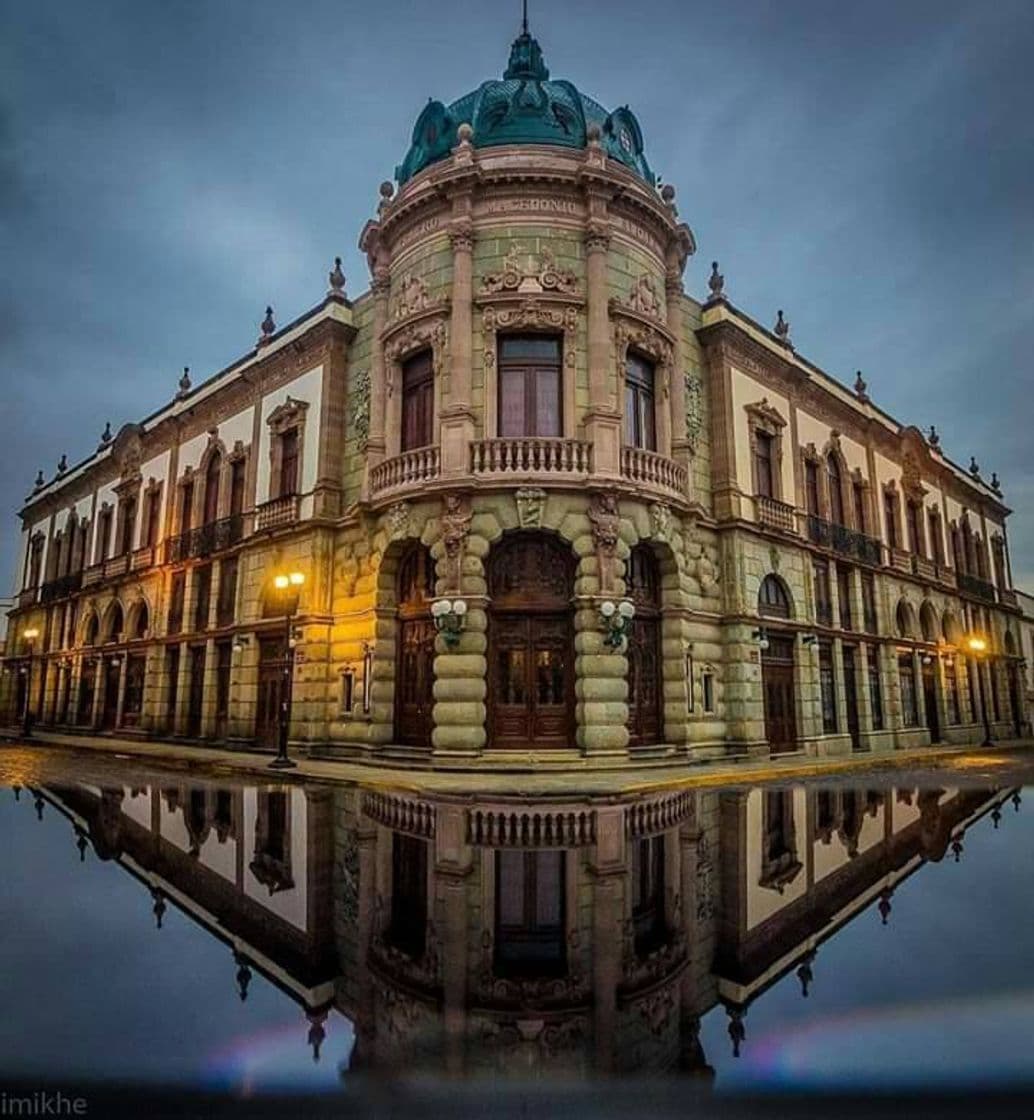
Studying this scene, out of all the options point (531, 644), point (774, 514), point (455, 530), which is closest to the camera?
point (455, 530)

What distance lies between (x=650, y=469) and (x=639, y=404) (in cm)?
227

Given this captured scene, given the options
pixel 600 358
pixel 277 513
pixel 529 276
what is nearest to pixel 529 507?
pixel 600 358

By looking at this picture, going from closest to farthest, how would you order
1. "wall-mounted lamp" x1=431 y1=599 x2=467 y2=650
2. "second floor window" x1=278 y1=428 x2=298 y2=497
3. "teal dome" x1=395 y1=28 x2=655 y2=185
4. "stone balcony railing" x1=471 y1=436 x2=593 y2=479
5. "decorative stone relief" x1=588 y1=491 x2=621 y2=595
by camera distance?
"wall-mounted lamp" x1=431 y1=599 x2=467 y2=650
"decorative stone relief" x1=588 y1=491 x2=621 y2=595
"stone balcony railing" x1=471 y1=436 x2=593 y2=479
"teal dome" x1=395 y1=28 x2=655 y2=185
"second floor window" x1=278 y1=428 x2=298 y2=497

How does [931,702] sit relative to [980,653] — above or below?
below

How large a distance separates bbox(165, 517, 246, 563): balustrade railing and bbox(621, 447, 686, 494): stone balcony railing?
1303cm

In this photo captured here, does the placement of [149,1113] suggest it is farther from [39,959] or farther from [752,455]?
[752,455]

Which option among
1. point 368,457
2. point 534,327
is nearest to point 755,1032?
point 534,327

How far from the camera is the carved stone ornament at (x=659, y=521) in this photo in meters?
17.5

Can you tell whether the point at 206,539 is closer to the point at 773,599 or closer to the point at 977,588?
the point at 773,599

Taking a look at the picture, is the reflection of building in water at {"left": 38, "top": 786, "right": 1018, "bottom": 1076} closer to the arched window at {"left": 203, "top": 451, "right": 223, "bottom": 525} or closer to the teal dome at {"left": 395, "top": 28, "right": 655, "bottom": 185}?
the teal dome at {"left": 395, "top": 28, "right": 655, "bottom": 185}

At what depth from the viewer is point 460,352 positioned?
1742 centimetres

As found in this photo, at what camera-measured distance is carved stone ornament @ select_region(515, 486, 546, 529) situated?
1639cm

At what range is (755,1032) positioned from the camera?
2736 mm

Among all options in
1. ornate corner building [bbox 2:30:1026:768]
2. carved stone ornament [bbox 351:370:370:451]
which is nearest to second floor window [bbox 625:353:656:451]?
ornate corner building [bbox 2:30:1026:768]
